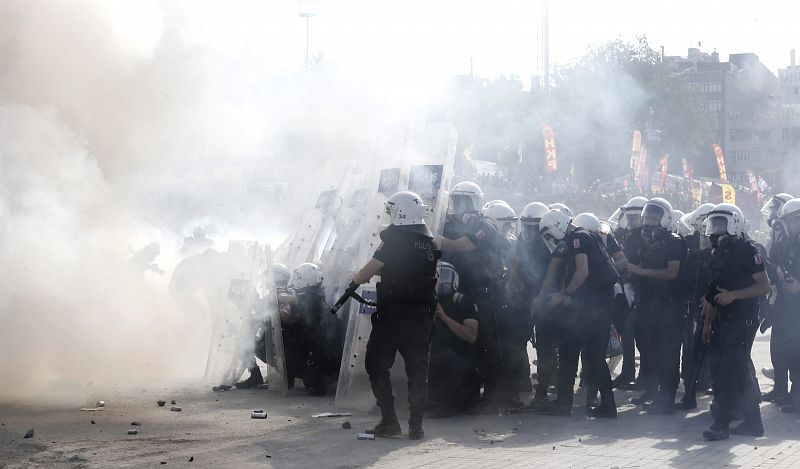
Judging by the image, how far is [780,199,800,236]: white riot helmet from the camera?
387 inches

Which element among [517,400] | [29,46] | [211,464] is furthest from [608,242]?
[29,46]

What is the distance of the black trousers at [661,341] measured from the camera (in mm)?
9562

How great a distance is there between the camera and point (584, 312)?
363 inches

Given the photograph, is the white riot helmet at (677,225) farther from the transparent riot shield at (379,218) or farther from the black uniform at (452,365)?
the black uniform at (452,365)

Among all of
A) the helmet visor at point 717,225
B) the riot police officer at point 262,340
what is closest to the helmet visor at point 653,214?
the helmet visor at point 717,225

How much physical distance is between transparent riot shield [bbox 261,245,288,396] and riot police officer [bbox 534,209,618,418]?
2516mm

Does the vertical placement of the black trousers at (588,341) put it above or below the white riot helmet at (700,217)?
below

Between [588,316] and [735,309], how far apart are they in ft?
4.46

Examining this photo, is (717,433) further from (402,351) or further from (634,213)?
(634,213)

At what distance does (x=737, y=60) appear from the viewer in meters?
97.1

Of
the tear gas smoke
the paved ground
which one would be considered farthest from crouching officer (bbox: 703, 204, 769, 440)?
the tear gas smoke

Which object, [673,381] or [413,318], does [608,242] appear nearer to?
[673,381]

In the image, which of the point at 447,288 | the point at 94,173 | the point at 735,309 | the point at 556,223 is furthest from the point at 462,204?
the point at 94,173

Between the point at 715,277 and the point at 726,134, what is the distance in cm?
9151
